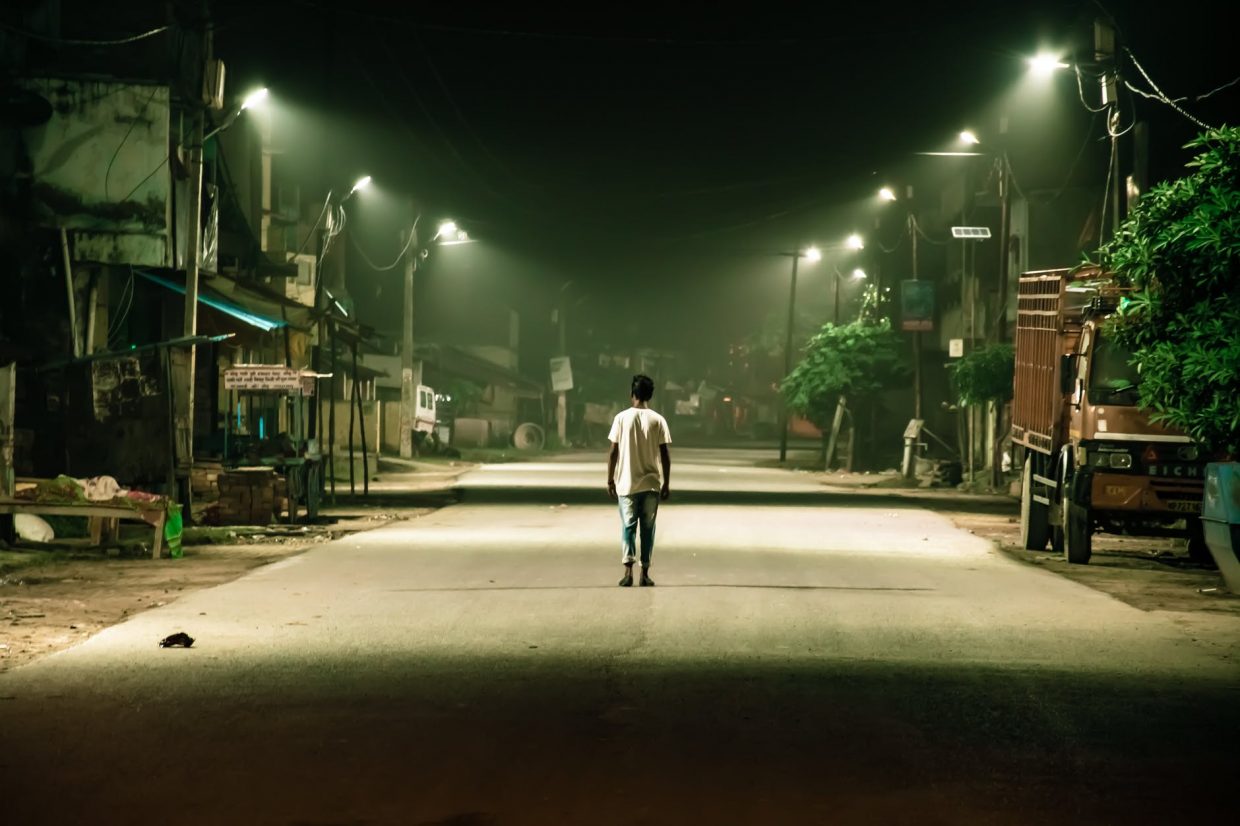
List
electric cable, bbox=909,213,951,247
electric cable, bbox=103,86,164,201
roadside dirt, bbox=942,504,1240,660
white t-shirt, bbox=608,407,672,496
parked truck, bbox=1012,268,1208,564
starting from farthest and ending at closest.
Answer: electric cable, bbox=909,213,951,247
electric cable, bbox=103,86,164,201
parked truck, bbox=1012,268,1208,564
white t-shirt, bbox=608,407,672,496
roadside dirt, bbox=942,504,1240,660

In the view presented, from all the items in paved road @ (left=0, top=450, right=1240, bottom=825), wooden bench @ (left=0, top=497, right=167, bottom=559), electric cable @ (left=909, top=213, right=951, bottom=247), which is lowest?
paved road @ (left=0, top=450, right=1240, bottom=825)

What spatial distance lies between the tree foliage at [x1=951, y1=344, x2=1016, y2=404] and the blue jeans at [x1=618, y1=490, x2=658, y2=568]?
2609 cm

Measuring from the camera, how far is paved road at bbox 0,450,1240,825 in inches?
274

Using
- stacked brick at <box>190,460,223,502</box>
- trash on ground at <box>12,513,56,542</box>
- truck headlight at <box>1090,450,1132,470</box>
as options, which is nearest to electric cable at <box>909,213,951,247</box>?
stacked brick at <box>190,460,223,502</box>

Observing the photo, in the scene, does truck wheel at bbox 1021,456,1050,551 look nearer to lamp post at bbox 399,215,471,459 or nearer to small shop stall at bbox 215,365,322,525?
small shop stall at bbox 215,365,322,525

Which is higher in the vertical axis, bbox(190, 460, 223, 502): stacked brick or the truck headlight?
the truck headlight

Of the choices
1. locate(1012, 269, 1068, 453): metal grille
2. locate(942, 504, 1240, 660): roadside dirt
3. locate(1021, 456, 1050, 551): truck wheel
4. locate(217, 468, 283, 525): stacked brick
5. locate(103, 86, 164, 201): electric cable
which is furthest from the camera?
locate(103, 86, 164, 201): electric cable

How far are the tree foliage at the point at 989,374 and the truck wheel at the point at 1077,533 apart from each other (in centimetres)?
2076

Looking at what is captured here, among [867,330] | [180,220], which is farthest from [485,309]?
[180,220]

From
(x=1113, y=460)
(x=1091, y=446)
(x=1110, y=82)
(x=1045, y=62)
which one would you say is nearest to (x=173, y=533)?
(x=1091, y=446)

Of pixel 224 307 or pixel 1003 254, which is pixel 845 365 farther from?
pixel 224 307

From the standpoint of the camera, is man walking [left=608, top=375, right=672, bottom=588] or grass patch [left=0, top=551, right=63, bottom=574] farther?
grass patch [left=0, top=551, right=63, bottom=574]

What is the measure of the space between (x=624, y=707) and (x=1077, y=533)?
39.0 ft

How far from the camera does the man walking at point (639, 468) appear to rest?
15383 mm
